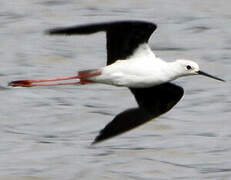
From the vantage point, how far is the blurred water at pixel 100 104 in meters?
13.4

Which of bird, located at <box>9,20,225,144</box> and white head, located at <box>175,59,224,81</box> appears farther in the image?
white head, located at <box>175,59,224,81</box>

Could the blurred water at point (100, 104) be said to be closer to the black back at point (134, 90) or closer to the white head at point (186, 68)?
the black back at point (134, 90)

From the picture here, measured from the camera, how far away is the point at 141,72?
10.8 m

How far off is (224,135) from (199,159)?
0.81m

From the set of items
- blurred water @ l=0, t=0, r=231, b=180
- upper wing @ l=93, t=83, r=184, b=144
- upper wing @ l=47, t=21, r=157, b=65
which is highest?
upper wing @ l=47, t=21, r=157, b=65

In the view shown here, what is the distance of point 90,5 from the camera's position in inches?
742

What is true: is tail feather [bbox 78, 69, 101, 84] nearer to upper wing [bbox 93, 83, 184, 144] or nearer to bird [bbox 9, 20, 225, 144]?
bird [bbox 9, 20, 225, 144]

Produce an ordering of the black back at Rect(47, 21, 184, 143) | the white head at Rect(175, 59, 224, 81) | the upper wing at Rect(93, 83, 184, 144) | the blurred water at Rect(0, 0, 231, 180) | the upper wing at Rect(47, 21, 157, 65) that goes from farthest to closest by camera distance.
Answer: the blurred water at Rect(0, 0, 231, 180)
the upper wing at Rect(93, 83, 184, 144)
the white head at Rect(175, 59, 224, 81)
the black back at Rect(47, 21, 184, 143)
the upper wing at Rect(47, 21, 157, 65)

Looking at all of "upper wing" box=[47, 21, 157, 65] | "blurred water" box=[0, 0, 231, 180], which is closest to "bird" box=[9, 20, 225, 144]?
"upper wing" box=[47, 21, 157, 65]

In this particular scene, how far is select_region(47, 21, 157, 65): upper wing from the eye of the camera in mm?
10625

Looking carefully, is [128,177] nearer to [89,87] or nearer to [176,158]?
[176,158]

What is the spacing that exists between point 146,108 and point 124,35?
89cm

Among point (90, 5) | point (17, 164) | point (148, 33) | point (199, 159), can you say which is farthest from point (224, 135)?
point (90, 5)

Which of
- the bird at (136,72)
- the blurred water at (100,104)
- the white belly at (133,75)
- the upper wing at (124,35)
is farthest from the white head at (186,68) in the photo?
the blurred water at (100,104)
